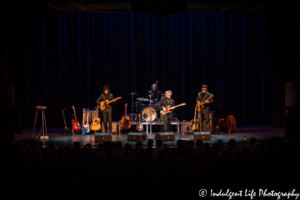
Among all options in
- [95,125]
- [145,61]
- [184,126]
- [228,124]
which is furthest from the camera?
[145,61]

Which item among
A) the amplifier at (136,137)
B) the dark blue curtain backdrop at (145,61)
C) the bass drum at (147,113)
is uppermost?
the dark blue curtain backdrop at (145,61)

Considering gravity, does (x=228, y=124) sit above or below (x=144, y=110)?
below

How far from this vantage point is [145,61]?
1399 cm

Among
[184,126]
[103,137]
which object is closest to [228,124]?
[184,126]

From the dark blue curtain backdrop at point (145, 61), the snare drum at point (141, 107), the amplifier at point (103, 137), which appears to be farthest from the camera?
the dark blue curtain backdrop at point (145, 61)

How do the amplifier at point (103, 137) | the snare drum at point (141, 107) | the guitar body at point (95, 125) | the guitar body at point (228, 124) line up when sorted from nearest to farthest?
the amplifier at point (103, 137) → the guitar body at point (228, 124) → the guitar body at point (95, 125) → the snare drum at point (141, 107)

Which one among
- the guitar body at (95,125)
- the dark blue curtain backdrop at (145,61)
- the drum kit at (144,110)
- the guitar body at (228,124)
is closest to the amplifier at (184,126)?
the drum kit at (144,110)

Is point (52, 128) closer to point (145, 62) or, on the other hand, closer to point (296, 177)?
point (145, 62)

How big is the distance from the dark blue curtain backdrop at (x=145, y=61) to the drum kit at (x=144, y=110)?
41.8 inches

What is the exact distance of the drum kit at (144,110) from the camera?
10.8 m

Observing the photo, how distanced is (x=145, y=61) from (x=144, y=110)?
384 cm

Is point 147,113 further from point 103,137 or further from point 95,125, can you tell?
point 95,125

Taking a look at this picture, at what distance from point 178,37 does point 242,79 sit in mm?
3438

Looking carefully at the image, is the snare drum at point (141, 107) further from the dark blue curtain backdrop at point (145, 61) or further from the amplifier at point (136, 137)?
the amplifier at point (136, 137)
